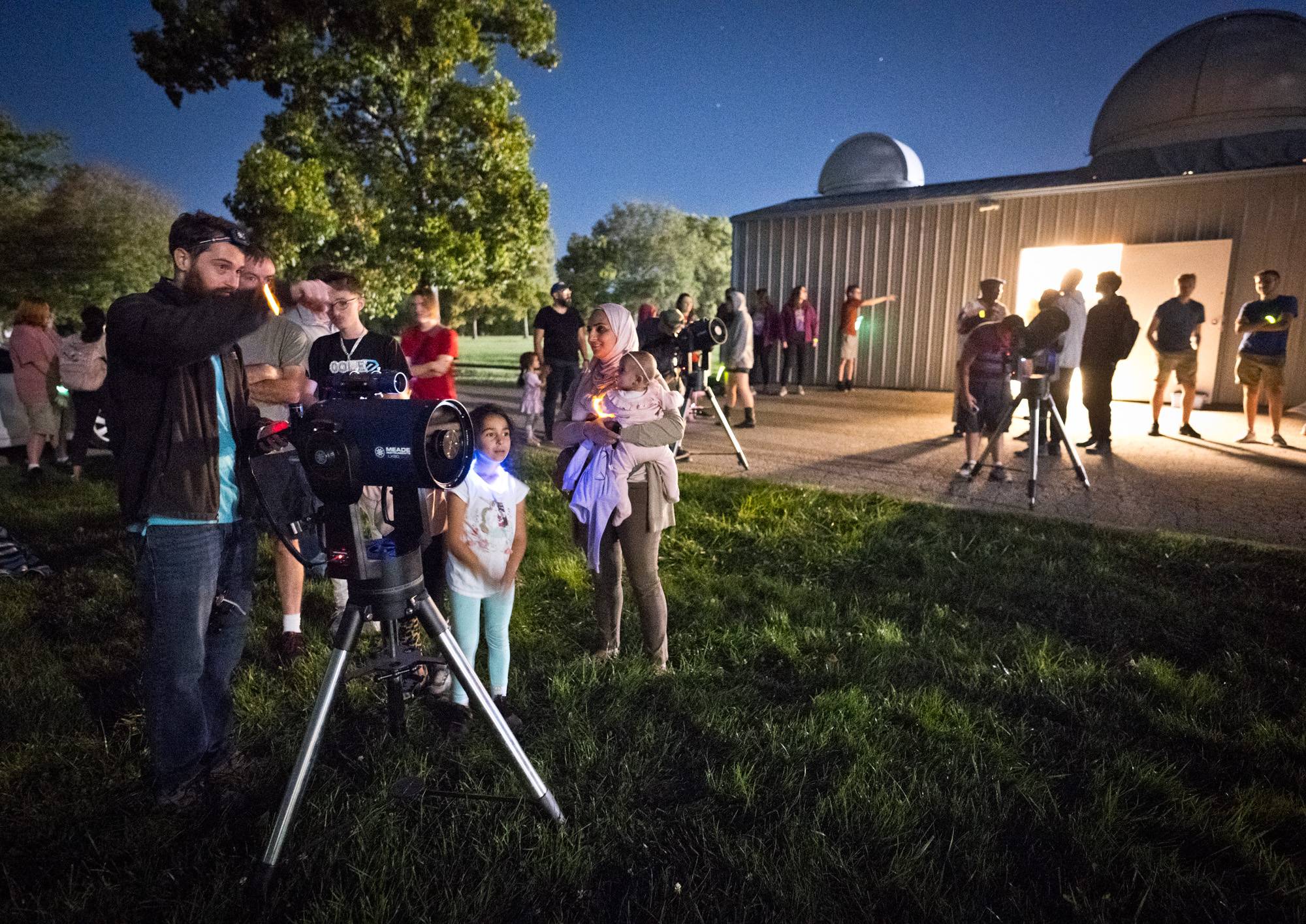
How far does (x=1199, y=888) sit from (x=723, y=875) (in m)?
1.42

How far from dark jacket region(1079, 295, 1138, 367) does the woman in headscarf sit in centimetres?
643

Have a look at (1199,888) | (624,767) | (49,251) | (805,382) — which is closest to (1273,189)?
(805,382)

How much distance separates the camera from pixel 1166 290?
1198 cm

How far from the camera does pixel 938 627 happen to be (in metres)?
3.92

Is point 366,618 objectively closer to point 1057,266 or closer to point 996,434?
point 996,434

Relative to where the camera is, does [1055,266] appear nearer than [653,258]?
Yes

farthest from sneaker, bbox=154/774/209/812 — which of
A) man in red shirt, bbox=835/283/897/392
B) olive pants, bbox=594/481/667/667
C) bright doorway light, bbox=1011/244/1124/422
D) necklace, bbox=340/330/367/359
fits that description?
bright doorway light, bbox=1011/244/1124/422

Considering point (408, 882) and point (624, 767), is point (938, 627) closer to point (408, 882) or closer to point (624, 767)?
point (624, 767)

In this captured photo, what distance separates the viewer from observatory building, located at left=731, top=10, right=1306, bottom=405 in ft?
38.0

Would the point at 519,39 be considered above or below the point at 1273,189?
above

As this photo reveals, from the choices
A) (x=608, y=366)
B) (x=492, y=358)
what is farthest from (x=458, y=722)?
(x=492, y=358)

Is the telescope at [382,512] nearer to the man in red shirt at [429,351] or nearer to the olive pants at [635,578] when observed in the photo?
the olive pants at [635,578]

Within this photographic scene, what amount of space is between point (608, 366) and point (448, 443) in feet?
5.23

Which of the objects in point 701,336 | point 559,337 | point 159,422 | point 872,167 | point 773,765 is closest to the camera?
point 159,422
